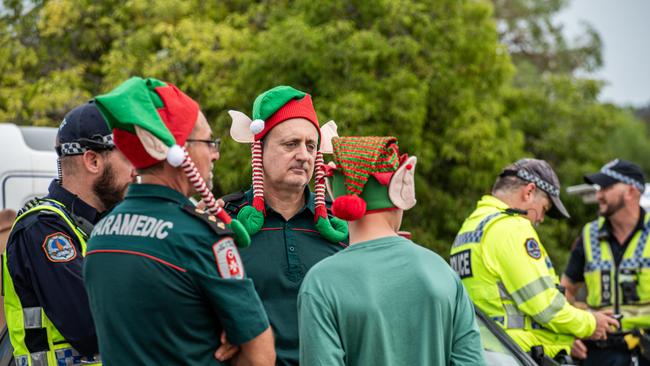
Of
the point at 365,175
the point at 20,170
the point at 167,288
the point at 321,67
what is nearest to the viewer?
the point at 167,288

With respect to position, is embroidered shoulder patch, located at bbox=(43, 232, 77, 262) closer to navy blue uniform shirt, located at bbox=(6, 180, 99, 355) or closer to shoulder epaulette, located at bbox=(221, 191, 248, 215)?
navy blue uniform shirt, located at bbox=(6, 180, 99, 355)

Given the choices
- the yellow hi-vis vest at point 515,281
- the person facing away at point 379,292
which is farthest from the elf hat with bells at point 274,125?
the yellow hi-vis vest at point 515,281

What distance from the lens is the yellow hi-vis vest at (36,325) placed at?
3.44 m

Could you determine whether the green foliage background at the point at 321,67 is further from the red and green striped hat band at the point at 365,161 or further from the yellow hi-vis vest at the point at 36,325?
the red and green striped hat band at the point at 365,161

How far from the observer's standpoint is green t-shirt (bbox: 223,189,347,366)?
11.6 feet

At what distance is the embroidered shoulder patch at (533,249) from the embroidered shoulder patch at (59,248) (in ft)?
8.65

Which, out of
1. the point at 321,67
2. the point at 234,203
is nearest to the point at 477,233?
the point at 234,203

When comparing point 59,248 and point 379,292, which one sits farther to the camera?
point 59,248

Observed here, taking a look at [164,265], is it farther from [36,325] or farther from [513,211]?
[513,211]

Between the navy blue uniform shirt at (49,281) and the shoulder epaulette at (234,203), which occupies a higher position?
the shoulder epaulette at (234,203)

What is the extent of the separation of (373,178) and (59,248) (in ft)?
4.42

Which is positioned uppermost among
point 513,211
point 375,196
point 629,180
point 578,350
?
point 375,196

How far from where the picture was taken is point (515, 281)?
489 centimetres

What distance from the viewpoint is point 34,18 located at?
1564 centimetres
